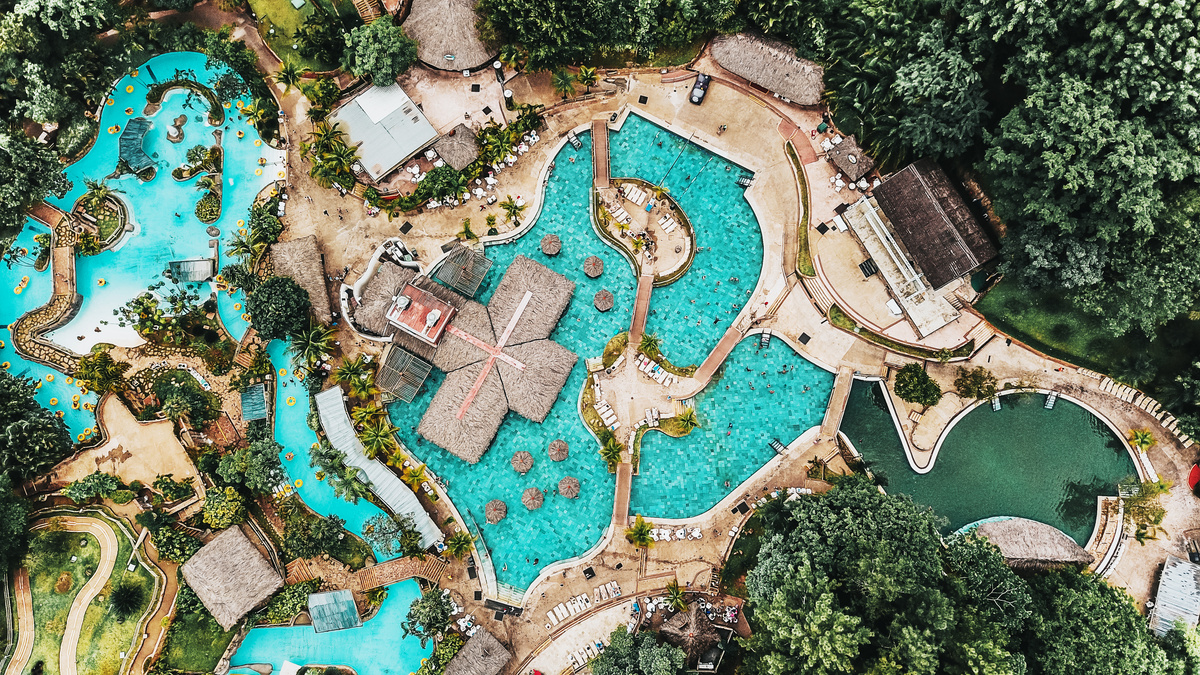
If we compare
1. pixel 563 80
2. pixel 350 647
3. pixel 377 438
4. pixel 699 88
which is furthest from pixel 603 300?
pixel 350 647

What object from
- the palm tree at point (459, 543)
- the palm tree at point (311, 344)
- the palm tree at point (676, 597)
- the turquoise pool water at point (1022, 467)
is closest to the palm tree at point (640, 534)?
the palm tree at point (676, 597)

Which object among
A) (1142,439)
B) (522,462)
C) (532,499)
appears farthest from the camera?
(522,462)

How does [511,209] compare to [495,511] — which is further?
[511,209]

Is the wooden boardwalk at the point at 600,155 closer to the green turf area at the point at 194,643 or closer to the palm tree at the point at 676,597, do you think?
the palm tree at the point at 676,597

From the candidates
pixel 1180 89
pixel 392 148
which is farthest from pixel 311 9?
pixel 1180 89

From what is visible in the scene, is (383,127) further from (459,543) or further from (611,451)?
(459,543)

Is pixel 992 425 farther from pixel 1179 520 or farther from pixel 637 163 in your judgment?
pixel 637 163

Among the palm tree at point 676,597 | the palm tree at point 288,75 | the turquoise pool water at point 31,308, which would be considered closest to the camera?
the palm tree at point 676,597
